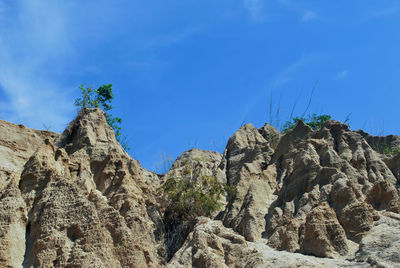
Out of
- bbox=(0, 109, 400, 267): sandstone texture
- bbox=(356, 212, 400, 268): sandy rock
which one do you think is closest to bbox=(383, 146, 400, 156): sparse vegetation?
bbox=(0, 109, 400, 267): sandstone texture

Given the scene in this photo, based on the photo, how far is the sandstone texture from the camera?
34.0ft

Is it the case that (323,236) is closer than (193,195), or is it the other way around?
(323,236)

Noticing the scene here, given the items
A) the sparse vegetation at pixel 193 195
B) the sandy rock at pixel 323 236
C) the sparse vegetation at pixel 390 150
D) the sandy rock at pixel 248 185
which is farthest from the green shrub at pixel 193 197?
the sparse vegetation at pixel 390 150

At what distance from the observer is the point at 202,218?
1476 cm

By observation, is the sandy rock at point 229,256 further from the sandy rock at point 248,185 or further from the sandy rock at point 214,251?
the sandy rock at point 248,185

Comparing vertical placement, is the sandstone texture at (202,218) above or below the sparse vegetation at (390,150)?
below

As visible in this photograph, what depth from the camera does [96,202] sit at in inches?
486

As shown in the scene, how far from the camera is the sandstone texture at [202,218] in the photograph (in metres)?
10.4

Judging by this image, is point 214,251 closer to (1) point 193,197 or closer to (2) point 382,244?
(2) point 382,244

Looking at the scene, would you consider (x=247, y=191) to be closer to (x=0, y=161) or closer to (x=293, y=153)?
(x=293, y=153)

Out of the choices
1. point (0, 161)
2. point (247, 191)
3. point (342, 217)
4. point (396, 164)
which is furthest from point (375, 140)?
point (0, 161)

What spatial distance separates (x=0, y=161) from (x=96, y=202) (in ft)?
19.2

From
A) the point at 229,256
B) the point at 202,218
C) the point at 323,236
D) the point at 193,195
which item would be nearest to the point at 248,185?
the point at 193,195

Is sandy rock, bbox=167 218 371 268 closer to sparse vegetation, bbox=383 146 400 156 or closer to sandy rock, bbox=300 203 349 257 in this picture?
sandy rock, bbox=300 203 349 257
